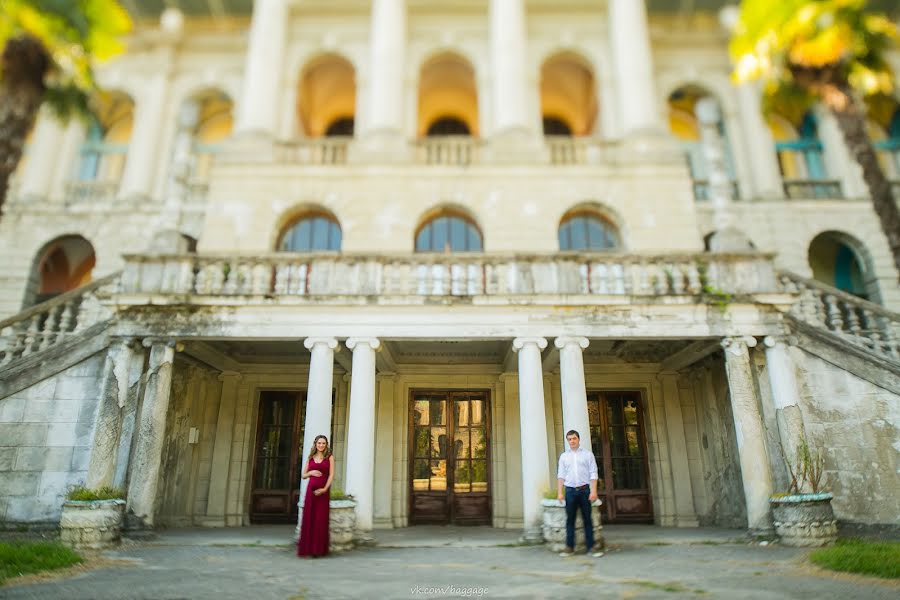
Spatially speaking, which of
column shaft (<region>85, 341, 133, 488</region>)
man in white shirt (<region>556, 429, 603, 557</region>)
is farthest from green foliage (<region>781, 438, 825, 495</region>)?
column shaft (<region>85, 341, 133, 488</region>)

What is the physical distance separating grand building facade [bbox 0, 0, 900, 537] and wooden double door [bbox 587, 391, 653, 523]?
0.20 feet

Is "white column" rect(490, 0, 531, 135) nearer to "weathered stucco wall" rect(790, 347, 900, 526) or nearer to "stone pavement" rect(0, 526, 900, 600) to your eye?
"weathered stucco wall" rect(790, 347, 900, 526)

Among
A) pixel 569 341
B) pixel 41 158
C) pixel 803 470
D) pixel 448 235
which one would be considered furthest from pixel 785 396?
pixel 41 158

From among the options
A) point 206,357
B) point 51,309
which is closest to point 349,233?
point 206,357

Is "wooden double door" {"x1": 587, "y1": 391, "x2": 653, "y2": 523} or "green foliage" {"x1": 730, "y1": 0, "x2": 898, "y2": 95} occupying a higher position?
"green foliage" {"x1": 730, "y1": 0, "x2": 898, "y2": 95}

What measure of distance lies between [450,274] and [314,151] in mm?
7656

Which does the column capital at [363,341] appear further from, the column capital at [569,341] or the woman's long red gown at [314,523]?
the column capital at [569,341]

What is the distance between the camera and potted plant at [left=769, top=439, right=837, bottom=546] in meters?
9.38

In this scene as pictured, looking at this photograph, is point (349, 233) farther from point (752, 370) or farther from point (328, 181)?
point (752, 370)

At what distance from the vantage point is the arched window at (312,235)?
16.1 m

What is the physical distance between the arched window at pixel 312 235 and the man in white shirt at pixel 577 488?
959 centimetres

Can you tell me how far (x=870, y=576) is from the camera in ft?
23.0

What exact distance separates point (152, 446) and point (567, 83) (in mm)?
18812

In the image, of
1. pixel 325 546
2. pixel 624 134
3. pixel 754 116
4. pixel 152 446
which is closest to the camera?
pixel 325 546
